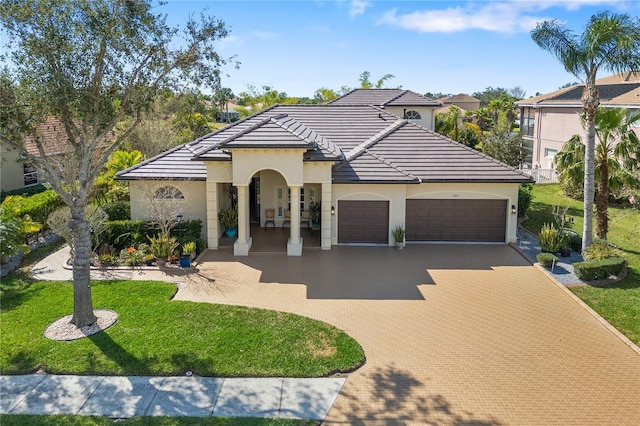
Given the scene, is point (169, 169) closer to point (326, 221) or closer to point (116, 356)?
point (326, 221)

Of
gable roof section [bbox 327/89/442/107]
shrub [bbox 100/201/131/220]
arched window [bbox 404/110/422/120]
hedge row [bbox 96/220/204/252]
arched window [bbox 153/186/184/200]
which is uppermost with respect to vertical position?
gable roof section [bbox 327/89/442/107]

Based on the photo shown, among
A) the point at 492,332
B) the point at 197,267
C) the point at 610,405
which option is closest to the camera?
the point at 610,405

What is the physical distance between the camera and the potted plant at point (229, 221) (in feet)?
75.4

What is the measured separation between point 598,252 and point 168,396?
16.4 m

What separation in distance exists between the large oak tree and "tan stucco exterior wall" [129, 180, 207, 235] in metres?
7.97

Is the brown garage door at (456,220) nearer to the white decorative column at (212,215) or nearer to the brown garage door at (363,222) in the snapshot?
the brown garage door at (363,222)

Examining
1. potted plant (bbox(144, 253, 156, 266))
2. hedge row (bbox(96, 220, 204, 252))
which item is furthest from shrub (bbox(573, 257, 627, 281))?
potted plant (bbox(144, 253, 156, 266))

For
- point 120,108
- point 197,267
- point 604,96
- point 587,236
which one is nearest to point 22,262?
point 197,267

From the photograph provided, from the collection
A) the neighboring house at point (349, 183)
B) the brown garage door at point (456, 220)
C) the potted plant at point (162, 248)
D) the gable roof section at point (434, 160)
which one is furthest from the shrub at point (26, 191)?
the brown garage door at point (456, 220)

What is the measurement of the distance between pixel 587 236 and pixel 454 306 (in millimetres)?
7967

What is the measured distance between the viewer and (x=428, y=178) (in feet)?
72.4

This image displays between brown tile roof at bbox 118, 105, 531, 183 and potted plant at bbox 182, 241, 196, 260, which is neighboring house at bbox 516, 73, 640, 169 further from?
potted plant at bbox 182, 241, 196, 260

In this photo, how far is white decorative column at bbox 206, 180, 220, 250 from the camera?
21.4 meters

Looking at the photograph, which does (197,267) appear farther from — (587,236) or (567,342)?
(587,236)
